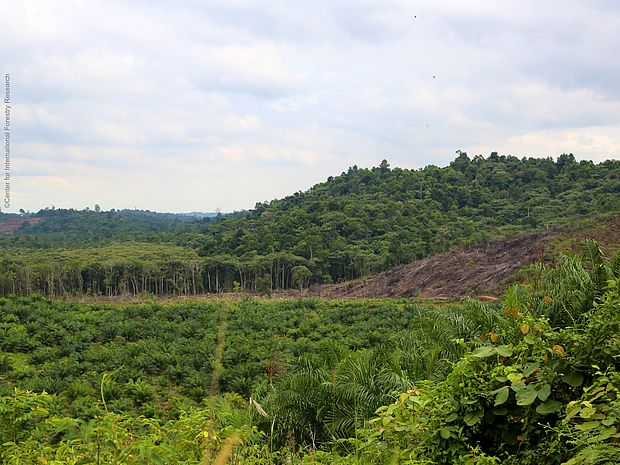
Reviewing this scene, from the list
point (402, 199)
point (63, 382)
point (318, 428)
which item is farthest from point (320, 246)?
point (318, 428)

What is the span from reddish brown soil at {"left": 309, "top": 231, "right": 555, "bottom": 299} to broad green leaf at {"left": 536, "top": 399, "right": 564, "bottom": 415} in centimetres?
3213

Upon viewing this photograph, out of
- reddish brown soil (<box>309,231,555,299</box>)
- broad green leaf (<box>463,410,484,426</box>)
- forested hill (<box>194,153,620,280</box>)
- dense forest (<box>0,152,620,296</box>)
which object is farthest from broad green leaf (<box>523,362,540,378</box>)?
forested hill (<box>194,153,620,280</box>)

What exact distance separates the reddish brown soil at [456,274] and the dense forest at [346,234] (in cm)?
431

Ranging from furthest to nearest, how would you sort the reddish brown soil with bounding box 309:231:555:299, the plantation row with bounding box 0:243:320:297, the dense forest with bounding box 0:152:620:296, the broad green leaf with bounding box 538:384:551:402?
the dense forest with bounding box 0:152:620:296 → the plantation row with bounding box 0:243:320:297 → the reddish brown soil with bounding box 309:231:555:299 → the broad green leaf with bounding box 538:384:551:402

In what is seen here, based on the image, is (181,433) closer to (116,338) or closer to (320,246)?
(116,338)

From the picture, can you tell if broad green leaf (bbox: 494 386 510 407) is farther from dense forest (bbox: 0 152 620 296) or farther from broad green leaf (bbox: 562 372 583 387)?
dense forest (bbox: 0 152 620 296)

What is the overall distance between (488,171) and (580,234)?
142 ft

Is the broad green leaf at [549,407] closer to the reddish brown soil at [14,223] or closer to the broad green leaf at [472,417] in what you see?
the broad green leaf at [472,417]

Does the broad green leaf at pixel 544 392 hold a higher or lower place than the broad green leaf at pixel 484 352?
lower

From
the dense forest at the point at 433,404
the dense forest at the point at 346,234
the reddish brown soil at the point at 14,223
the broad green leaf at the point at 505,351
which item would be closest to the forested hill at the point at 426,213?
the dense forest at the point at 346,234

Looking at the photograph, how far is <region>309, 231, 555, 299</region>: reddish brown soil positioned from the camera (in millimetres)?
35781

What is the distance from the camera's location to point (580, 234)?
109 ft

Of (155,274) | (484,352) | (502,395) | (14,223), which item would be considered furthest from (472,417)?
(14,223)

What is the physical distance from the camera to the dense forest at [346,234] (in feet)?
155
